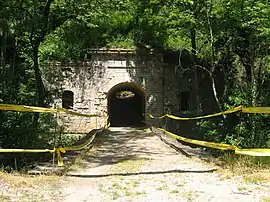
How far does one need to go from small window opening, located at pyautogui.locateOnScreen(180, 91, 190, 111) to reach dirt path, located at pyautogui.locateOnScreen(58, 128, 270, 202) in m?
11.6

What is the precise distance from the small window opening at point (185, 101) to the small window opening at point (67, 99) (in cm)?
601

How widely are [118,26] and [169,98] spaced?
15.6 ft

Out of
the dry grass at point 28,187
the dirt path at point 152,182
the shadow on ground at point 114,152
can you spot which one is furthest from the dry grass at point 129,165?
the dry grass at point 28,187

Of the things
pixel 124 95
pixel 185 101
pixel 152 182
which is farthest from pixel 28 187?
pixel 124 95

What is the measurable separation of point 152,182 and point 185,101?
49.3 feet

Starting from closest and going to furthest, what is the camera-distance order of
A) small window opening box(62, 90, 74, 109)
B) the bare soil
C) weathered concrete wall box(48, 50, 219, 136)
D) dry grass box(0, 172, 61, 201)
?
dry grass box(0, 172, 61, 201) < the bare soil < weathered concrete wall box(48, 50, 219, 136) < small window opening box(62, 90, 74, 109)

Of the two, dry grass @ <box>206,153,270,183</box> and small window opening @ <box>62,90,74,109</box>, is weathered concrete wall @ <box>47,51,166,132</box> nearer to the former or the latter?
small window opening @ <box>62,90,74,109</box>

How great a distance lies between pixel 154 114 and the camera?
63.3 ft

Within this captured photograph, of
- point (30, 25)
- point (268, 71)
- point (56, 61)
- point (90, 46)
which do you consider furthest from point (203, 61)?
point (30, 25)

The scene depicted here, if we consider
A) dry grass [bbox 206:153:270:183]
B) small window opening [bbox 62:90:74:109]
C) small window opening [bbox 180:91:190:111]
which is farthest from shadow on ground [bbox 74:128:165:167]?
small window opening [bbox 180:91:190:111]

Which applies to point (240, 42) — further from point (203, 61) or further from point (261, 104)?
point (203, 61)

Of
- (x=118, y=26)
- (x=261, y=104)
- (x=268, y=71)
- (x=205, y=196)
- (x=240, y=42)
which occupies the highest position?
(x=118, y=26)

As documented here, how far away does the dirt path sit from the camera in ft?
17.0

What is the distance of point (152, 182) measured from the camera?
Answer: 6074mm
